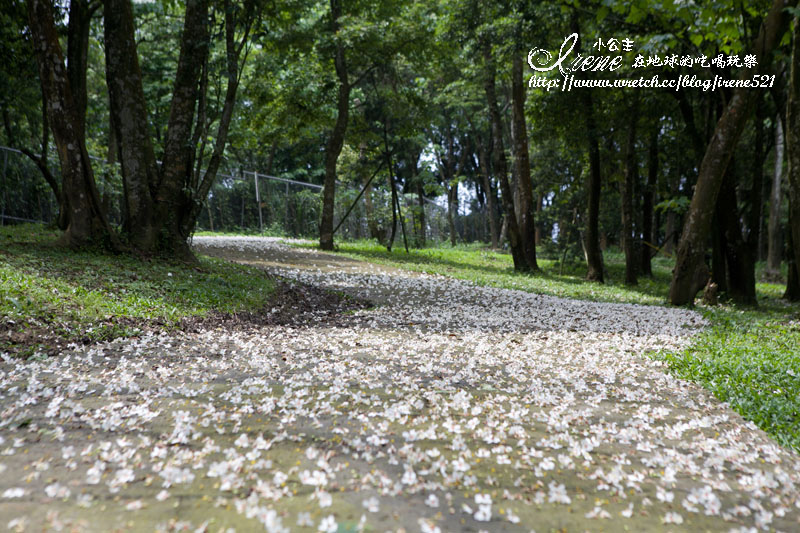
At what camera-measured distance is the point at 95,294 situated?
594 centimetres

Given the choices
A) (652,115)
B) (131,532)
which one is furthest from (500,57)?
(131,532)

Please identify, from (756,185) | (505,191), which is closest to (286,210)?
(505,191)

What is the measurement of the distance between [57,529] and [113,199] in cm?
1453

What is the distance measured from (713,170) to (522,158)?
21.2ft

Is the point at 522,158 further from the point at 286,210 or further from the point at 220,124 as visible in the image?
the point at 286,210

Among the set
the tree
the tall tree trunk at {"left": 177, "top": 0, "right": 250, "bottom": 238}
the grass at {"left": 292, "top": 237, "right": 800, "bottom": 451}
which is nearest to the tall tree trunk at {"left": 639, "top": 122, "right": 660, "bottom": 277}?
the grass at {"left": 292, "top": 237, "right": 800, "bottom": 451}

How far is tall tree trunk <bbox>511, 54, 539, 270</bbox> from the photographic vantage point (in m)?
14.5

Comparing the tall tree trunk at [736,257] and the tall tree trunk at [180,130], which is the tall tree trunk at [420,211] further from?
the tall tree trunk at [180,130]

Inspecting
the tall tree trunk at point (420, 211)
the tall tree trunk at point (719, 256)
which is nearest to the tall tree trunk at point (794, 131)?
the tall tree trunk at point (719, 256)

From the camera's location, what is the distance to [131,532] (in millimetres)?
2051

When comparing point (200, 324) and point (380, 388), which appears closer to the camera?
point (380, 388)

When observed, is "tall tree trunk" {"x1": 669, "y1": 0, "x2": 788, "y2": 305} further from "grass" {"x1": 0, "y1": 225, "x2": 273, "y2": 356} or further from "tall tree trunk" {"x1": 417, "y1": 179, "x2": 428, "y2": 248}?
"tall tree trunk" {"x1": 417, "y1": 179, "x2": 428, "y2": 248}

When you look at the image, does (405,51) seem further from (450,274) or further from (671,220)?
(671,220)

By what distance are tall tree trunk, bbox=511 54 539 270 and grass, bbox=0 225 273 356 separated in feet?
28.6
